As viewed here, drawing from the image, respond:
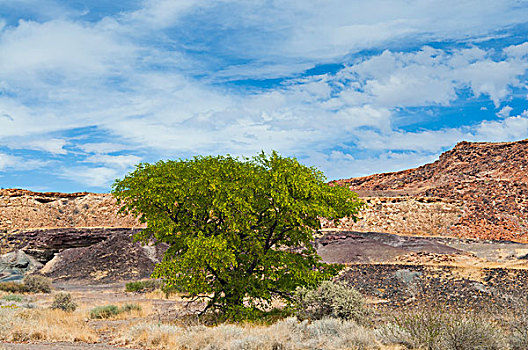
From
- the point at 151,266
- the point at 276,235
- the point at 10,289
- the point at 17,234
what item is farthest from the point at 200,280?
the point at 17,234

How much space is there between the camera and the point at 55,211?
67.8 metres

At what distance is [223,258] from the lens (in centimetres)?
1402

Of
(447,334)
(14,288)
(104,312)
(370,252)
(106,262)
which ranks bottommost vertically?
(447,334)

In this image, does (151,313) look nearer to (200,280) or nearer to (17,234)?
(200,280)

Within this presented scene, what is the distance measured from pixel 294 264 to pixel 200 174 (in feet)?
13.8

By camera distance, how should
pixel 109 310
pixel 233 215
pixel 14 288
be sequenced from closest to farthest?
pixel 233 215 < pixel 109 310 < pixel 14 288

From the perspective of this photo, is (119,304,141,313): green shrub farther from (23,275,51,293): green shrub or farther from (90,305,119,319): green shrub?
(23,275,51,293): green shrub

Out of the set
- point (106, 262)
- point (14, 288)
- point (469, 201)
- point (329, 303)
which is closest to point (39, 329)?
point (329, 303)

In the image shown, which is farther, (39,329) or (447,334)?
(39,329)

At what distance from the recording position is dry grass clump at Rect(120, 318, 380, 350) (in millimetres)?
10828

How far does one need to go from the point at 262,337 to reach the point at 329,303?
316cm

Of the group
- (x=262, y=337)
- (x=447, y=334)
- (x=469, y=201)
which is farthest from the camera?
(x=469, y=201)

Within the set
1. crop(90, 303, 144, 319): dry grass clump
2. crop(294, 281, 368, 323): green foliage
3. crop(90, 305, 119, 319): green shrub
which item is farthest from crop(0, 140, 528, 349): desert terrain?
crop(294, 281, 368, 323): green foliage

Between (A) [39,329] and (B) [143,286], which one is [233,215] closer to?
(A) [39,329]
